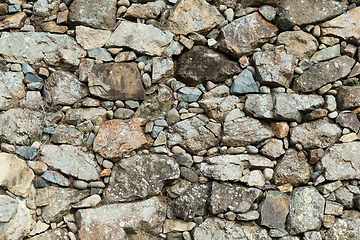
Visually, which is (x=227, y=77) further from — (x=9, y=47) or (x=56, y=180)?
(x=9, y=47)

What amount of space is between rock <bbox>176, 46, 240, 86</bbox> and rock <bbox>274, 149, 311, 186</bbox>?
1.47 meters

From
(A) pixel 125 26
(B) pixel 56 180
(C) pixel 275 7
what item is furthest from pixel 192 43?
(B) pixel 56 180

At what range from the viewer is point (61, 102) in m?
3.78

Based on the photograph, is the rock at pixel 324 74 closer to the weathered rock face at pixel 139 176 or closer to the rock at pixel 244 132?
the rock at pixel 244 132

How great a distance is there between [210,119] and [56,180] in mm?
2246

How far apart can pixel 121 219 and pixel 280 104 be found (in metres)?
2.69

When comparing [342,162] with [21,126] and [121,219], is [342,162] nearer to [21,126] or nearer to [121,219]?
[121,219]

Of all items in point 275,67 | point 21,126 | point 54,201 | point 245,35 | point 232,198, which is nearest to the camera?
point 54,201

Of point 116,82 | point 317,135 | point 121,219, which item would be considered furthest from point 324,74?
point 121,219

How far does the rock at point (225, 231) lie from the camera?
3557 mm

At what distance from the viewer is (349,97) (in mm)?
3861

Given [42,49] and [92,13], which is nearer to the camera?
[42,49]

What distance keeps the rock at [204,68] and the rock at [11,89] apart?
2.20 meters

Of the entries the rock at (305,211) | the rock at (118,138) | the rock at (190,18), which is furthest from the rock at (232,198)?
the rock at (190,18)
